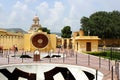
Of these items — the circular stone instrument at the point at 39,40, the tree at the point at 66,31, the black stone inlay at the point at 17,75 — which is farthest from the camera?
the tree at the point at 66,31

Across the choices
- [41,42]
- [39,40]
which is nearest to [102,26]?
[41,42]

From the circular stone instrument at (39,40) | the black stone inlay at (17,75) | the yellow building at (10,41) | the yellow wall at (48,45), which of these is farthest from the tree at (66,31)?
the black stone inlay at (17,75)

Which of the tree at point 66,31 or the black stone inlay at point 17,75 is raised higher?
the tree at point 66,31

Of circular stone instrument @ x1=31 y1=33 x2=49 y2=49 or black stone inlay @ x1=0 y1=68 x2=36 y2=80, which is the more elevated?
circular stone instrument @ x1=31 y1=33 x2=49 y2=49

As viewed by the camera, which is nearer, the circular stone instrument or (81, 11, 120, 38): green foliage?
the circular stone instrument

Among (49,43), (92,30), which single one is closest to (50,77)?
(49,43)

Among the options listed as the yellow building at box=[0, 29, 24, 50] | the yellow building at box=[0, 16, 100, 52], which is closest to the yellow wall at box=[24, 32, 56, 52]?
the yellow building at box=[0, 16, 100, 52]

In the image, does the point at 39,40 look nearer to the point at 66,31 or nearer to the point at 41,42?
the point at 41,42

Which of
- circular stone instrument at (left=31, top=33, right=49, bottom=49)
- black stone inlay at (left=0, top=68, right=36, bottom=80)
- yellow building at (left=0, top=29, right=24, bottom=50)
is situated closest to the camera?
black stone inlay at (left=0, top=68, right=36, bottom=80)

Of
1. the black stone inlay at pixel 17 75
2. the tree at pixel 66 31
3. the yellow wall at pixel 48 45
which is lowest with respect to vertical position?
the black stone inlay at pixel 17 75

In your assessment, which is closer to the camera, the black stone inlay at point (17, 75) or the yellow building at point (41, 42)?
the black stone inlay at point (17, 75)

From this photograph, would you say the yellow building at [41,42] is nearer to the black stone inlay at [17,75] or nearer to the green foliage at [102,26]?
the black stone inlay at [17,75]

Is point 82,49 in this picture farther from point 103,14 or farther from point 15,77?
point 103,14

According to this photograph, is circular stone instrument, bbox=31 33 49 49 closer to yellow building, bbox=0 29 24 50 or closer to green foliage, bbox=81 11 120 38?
yellow building, bbox=0 29 24 50
